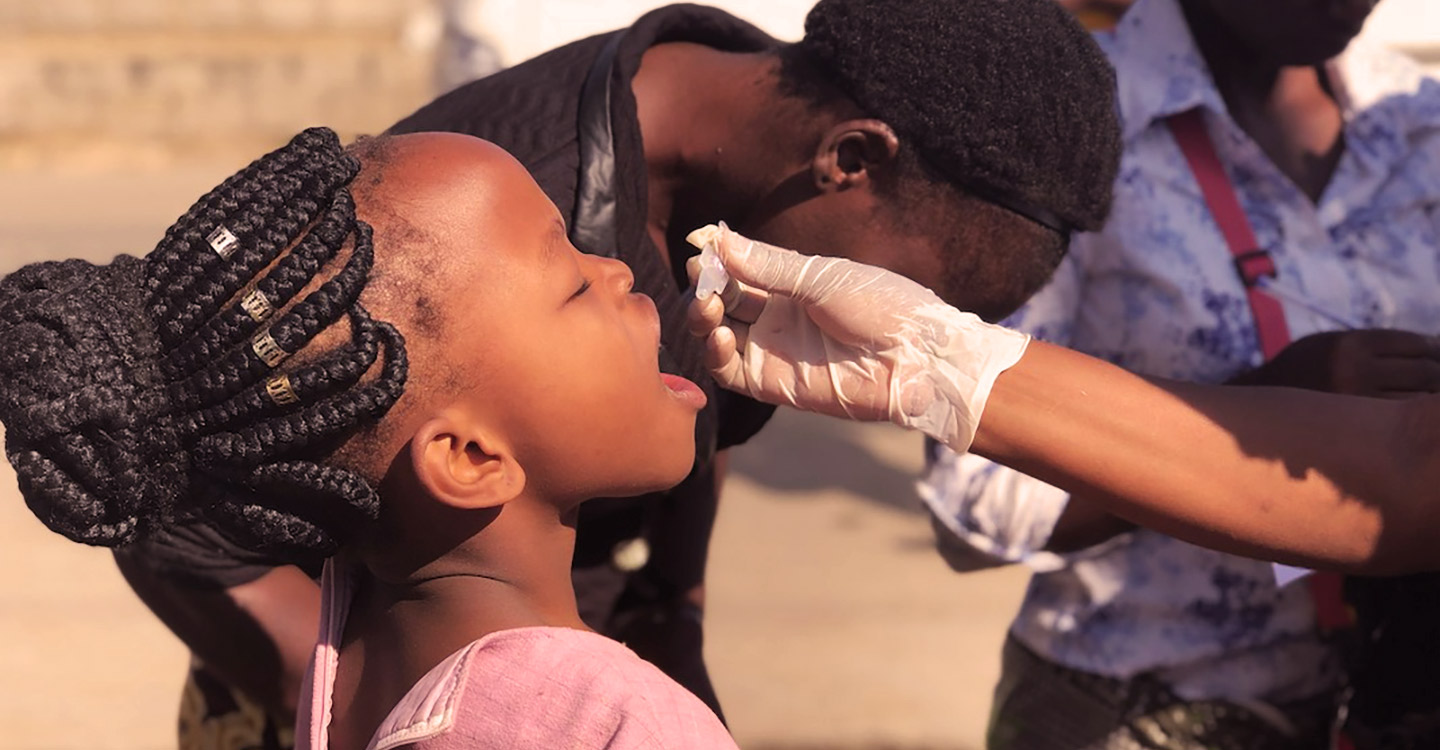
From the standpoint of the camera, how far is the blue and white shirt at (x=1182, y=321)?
2.56 metres

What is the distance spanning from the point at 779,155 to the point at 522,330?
2.09 feet

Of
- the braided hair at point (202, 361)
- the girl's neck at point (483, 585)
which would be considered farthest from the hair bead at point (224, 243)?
the girl's neck at point (483, 585)

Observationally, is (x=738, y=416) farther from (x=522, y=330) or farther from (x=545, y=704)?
(x=545, y=704)

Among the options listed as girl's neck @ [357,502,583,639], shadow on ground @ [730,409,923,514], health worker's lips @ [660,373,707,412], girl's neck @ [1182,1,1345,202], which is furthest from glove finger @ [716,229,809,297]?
shadow on ground @ [730,409,923,514]

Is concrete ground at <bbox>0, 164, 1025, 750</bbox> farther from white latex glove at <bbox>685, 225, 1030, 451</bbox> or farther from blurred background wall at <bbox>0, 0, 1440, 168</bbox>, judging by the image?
blurred background wall at <bbox>0, 0, 1440, 168</bbox>

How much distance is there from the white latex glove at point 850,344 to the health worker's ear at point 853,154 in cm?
24

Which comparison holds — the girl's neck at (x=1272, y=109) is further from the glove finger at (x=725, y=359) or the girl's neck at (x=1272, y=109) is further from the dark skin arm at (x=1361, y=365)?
the glove finger at (x=725, y=359)

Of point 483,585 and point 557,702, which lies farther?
point 483,585

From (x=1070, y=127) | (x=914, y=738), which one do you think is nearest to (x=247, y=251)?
(x=1070, y=127)

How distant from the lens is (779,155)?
2.28 metres


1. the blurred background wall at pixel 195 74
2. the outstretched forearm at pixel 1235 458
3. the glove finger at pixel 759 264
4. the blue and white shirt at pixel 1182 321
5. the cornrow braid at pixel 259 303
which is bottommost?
the blurred background wall at pixel 195 74

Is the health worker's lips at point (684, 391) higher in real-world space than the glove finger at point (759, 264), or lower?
lower

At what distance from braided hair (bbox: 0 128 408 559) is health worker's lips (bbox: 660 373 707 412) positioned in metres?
0.35

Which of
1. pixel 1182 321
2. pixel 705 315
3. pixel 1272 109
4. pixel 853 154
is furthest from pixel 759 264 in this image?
pixel 1272 109
